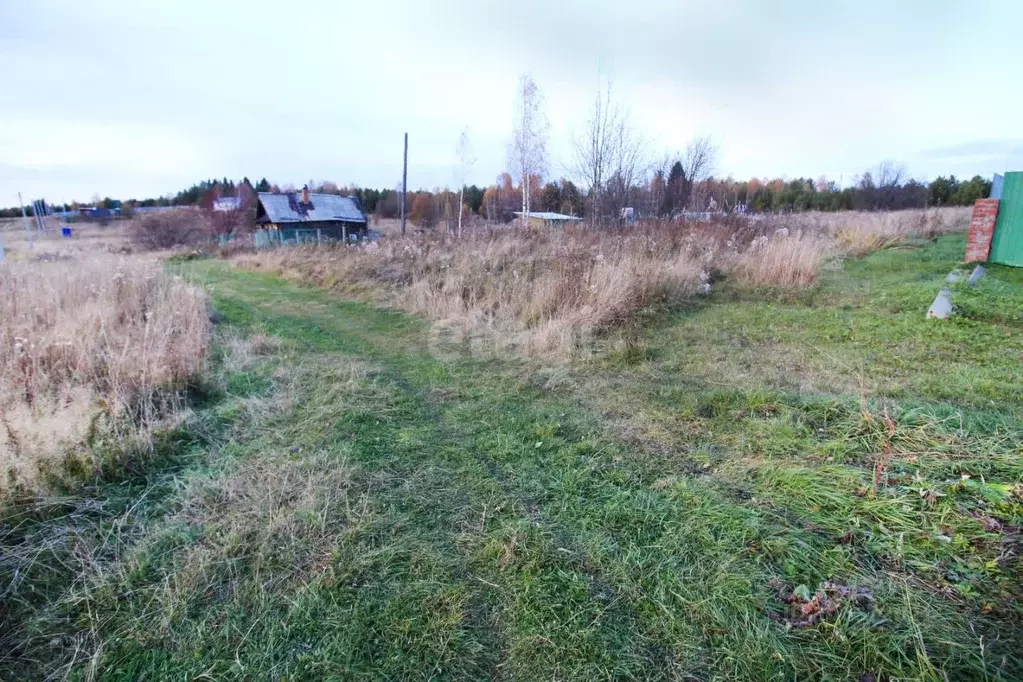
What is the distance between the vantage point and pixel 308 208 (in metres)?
27.7

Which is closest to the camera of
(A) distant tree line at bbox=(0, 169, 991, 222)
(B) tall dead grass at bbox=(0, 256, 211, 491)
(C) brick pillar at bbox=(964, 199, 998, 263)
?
(B) tall dead grass at bbox=(0, 256, 211, 491)

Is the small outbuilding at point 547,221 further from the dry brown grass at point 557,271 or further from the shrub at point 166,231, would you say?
the shrub at point 166,231

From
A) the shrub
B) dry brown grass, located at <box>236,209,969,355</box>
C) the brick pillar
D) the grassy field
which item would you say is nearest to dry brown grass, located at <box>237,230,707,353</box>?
dry brown grass, located at <box>236,209,969,355</box>

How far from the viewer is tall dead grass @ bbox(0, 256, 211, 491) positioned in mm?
3031

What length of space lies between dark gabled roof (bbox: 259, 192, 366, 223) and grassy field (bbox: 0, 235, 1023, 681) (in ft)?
82.0

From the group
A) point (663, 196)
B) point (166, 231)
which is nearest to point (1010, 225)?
point (663, 196)

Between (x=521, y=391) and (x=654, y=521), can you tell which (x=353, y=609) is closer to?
(x=654, y=521)

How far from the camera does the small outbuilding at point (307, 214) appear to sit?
26391 mm

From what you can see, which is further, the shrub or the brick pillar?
the shrub

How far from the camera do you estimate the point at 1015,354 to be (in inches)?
179

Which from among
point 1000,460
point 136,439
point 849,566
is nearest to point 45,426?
point 136,439

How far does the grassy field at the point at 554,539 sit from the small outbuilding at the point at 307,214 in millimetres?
24415

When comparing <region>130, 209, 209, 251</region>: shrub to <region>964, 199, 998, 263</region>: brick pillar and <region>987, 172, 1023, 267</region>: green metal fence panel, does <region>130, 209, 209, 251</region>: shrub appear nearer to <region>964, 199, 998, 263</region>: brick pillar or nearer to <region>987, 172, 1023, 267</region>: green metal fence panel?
<region>964, 199, 998, 263</region>: brick pillar

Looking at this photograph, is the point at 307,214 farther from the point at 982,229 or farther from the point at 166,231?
the point at 982,229
